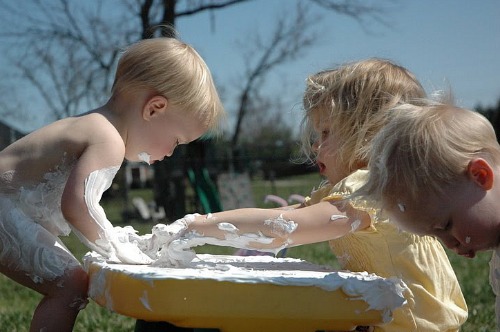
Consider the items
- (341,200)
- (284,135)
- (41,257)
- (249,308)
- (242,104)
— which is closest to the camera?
(249,308)

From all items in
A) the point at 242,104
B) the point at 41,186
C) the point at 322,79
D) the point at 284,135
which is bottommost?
the point at 284,135

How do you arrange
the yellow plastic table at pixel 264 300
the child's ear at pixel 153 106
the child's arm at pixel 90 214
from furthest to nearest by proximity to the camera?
the child's ear at pixel 153 106 < the child's arm at pixel 90 214 < the yellow plastic table at pixel 264 300

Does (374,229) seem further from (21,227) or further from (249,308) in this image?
(21,227)

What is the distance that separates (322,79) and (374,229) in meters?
0.53

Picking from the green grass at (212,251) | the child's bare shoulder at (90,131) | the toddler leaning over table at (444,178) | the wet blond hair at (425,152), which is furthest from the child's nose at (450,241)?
the green grass at (212,251)

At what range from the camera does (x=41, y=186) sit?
7.37ft

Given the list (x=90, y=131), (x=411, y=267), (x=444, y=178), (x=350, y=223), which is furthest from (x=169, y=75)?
(x=444, y=178)

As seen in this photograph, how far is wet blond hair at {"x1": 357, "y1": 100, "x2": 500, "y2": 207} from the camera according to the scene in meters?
1.66

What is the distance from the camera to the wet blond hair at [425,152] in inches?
65.5

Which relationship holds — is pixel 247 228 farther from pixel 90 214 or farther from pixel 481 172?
pixel 481 172

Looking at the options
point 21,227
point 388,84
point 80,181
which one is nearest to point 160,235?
point 80,181

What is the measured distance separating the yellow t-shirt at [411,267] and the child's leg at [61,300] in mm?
722

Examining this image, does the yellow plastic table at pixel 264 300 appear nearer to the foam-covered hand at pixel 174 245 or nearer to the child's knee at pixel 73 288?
the foam-covered hand at pixel 174 245

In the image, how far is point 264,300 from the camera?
1.58m
